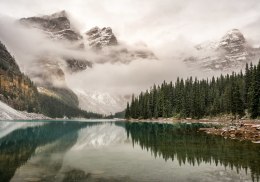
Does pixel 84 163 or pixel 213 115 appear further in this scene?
pixel 213 115

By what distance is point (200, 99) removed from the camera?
523ft

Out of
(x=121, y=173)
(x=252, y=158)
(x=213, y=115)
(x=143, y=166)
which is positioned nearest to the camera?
(x=121, y=173)

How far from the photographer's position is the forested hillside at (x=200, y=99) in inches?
4665

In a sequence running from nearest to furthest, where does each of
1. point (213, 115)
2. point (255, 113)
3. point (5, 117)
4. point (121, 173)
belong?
point (121, 173) → point (255, 113) → point (213, 115) → point (5, 117)

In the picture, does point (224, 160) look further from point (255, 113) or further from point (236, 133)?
point (255, 113)

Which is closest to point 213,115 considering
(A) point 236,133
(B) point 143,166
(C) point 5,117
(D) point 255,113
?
(D) point 255,113

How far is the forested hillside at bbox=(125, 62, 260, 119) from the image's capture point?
118 m

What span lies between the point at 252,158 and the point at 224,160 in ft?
9.97

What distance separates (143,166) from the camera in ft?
98.0

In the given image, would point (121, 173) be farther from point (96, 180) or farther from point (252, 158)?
point (252, 158)

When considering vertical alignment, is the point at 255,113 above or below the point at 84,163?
above

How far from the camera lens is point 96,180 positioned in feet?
76.8

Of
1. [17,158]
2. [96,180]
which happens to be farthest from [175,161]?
[17,158]

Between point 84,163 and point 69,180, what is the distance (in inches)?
322
